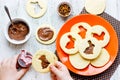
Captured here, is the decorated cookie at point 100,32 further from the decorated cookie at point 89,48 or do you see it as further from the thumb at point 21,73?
the thumb at point 21,73

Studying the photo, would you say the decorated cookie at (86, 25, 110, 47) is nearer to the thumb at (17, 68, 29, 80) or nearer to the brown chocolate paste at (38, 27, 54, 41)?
the brown chocolate paste at (38, 27, 54, 41)

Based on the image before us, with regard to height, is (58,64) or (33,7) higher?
(33,7)

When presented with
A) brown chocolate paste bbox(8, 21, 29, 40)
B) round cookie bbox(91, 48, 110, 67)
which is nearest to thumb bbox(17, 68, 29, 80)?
brown chocolate paste bbox(8, 21, 29, 40)

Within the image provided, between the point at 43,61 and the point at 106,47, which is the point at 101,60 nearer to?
the point at 106,47

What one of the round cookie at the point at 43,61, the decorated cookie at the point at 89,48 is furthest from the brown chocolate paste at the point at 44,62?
the decorated cookie at the point at 89,48

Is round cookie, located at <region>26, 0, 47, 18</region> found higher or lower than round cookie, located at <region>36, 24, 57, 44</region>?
higher

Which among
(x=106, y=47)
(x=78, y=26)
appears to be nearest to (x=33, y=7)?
(x=78, y=26)

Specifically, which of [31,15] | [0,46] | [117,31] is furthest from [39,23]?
[117,31]
